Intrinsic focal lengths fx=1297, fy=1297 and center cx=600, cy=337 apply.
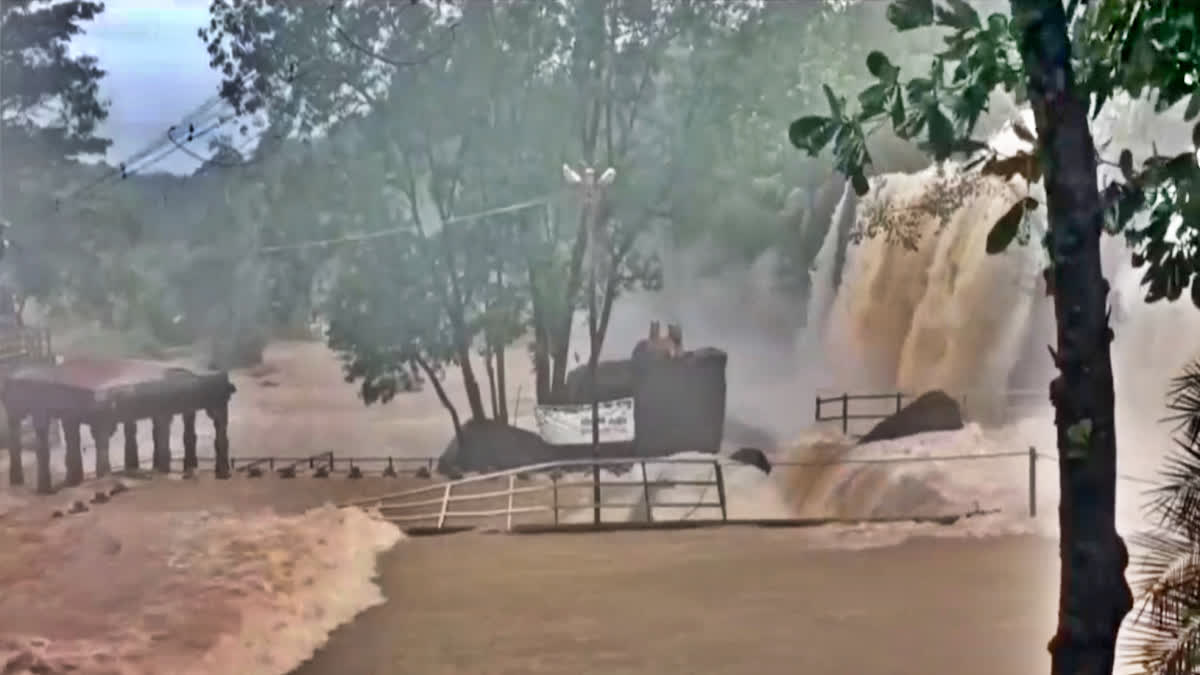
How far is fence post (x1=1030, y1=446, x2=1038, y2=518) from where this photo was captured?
2264mm

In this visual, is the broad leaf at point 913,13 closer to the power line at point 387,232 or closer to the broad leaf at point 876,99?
the broad leaf at point 876,99

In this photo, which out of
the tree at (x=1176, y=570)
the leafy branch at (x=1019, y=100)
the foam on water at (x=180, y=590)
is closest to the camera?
the leafy branch at (x=1019, y=100)

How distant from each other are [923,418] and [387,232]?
1005mm

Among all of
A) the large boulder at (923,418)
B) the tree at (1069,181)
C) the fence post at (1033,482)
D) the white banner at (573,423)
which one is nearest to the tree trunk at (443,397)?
the white banner at (573,423)

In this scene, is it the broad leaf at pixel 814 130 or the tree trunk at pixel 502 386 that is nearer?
the broad leaf at pixel 814 130

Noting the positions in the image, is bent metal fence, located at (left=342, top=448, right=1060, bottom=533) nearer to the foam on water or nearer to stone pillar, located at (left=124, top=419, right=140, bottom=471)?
the foam on water

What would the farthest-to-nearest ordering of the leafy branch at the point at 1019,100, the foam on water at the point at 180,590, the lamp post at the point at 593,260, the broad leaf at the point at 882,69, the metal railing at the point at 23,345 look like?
the lamp post at the point at 593,260
the metal railing at the point at 23,345
the foam on water at the point at 180,590
the broad leaf at the point at 882,69
the leafy branch at the point at 1019,100

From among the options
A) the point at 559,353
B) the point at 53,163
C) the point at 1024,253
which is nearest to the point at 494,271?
the point at 559,353

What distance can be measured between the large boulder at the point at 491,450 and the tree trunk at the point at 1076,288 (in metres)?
1.14

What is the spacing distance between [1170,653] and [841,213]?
39.7 inches

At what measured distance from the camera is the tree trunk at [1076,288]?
1259 millimetres

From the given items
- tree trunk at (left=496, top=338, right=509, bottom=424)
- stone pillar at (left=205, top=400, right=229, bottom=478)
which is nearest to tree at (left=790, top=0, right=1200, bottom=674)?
tree trunk at (left=496, top=338, right=509, bottom=424)

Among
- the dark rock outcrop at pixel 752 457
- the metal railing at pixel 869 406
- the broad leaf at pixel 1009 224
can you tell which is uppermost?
the broad leaf at pixel 1009 224

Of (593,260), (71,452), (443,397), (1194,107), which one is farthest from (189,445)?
(1194,107)
